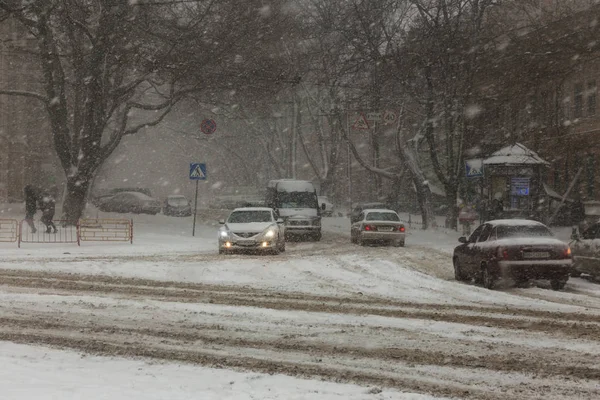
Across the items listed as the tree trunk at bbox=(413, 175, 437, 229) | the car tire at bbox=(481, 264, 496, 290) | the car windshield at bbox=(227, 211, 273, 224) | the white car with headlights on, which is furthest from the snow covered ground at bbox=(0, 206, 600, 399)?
the tree trunk at bbox=(413, 175, 437, 229)

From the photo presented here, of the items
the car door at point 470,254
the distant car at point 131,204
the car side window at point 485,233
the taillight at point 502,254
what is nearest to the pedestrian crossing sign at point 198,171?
the car door at point 470,254

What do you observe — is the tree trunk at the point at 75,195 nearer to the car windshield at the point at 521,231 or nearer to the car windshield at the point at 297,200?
the car windshield at the point at 297,200

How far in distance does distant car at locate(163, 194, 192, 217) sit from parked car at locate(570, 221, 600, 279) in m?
39.6

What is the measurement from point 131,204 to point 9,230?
1045 inches

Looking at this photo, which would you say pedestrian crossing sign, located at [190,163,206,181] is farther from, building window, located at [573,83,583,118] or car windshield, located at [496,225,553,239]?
building window, located at [573,83,583,118]

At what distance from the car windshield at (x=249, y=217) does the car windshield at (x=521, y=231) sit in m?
9.22

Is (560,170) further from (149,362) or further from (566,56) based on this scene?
(149,362)

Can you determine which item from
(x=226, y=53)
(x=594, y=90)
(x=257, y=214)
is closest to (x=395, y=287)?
(x=257, y=214)

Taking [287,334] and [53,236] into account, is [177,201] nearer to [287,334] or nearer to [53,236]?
[53,236]

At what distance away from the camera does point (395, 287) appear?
14.1 m

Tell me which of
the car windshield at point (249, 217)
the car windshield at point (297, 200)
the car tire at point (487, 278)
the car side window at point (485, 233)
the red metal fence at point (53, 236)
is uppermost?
the car windshield at point (297, 200)

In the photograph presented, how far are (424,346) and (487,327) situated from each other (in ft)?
5.20

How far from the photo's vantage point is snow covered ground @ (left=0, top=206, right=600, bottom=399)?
6.56 m

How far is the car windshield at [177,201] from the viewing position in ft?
179
